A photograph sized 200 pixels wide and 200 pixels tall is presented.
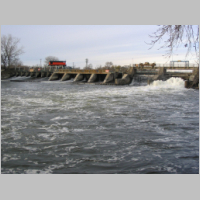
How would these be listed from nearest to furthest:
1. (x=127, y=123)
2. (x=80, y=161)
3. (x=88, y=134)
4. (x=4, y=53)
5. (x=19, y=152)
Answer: (x=80, y=161) → (x=19, y=152) → (x=88, y=134) → (x=127, y=123) → (x=4, y=53)

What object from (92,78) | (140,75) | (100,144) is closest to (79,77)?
(92,78)

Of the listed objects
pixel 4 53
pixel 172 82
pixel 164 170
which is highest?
pixel 4 53

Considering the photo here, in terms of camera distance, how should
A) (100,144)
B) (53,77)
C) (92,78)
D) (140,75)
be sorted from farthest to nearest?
(53,77)
(92,78)
(140,75)
(100,144)

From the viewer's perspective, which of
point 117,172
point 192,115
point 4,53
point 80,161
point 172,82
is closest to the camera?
point 117,172

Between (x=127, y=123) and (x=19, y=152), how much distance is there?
17.1 ft

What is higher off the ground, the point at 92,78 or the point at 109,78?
the point at 92,78

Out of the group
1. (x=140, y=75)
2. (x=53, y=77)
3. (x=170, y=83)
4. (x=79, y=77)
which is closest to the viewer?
(x=170, y=83)

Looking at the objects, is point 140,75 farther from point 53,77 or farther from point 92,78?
point 53,77

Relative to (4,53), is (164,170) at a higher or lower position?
lower

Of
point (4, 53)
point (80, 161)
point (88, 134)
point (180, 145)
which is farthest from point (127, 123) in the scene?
point (4, 53)

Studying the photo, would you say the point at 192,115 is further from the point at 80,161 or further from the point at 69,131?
the point at 80,161

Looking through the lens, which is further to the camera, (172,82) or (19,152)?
(172,82)

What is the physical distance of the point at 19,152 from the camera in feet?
23.9

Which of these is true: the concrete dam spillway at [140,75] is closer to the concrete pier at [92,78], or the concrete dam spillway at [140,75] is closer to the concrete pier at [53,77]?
the concrete pier at [92,78]
